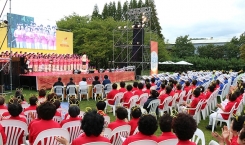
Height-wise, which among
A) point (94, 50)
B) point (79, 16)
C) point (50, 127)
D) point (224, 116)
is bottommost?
point (224, 116)

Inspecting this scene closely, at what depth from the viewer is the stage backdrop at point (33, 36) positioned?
1668 cm

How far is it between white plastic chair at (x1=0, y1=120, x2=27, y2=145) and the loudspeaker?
17.8 meters

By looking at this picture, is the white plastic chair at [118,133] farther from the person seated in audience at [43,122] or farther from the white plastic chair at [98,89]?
the white plastic chair at [98,89]

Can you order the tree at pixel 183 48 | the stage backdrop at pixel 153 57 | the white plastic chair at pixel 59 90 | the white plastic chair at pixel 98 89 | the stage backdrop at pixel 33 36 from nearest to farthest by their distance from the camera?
the white plastic chair at pixel 59 90, the white plastic chair at pixel 98 89, the stage backdrop at pixel 33 36, the stage backdrop at pixel 153 57, the tree at pixel 183 48

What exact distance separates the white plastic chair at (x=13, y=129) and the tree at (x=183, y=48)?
Answer: 43709 millimetres

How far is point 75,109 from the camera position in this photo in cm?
367

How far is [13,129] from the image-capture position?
351 centimetres

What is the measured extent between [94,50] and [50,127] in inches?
936

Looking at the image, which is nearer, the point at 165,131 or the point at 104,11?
the point at 165,131

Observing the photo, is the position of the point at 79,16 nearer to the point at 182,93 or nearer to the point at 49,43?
the point at 49,43

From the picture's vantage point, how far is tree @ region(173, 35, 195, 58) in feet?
150

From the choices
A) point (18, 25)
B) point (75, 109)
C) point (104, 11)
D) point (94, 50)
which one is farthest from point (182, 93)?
point (104, 11)

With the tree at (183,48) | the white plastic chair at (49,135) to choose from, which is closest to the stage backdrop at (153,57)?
the white plastic chair at (49,135)

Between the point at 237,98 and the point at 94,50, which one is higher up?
the point at 94,50
